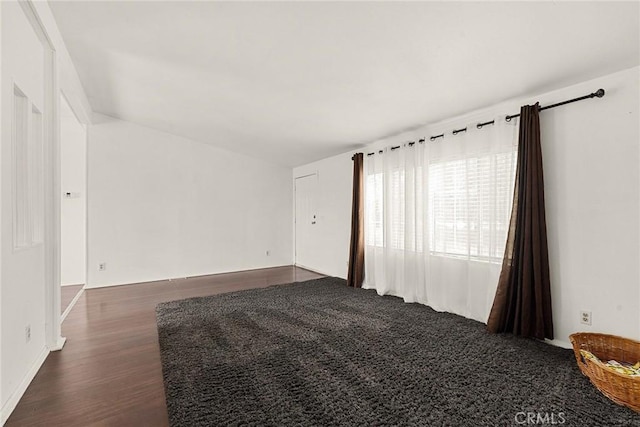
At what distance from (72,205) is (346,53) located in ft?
17.7

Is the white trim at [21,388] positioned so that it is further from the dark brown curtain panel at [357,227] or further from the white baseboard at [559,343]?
the white baseboard at [559,343]

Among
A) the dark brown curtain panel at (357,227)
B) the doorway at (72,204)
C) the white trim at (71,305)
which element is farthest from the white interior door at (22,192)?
the dark brown curtain panel at (357,227)

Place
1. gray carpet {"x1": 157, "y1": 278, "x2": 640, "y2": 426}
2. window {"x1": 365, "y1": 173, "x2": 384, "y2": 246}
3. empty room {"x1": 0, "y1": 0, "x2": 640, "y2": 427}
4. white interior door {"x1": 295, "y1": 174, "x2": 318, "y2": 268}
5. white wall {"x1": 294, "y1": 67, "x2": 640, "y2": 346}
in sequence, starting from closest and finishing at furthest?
gray carpet {"x1": 157, "y1": 278, "x2": 640, "y2": 426}
empty room {"x1": 0, "y1": 0, "x2": 640, "y2": 427}
white wall {"x1": 294, "y1": 67, "x2": 640, "y2": 346}
window {"x1": 365, "y1": 173, "x2": 384, "y2": 246}
white interior door {"x1": 295, "y1": 174, "x2": 318, "y2": 268}

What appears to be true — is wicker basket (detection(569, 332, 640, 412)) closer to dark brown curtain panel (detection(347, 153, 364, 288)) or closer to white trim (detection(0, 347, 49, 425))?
dark brown curtain panel (detection(347, 153, 364, 288))

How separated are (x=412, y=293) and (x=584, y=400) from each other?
2.09 metres

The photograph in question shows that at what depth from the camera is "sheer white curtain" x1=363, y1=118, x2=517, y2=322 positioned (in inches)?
116

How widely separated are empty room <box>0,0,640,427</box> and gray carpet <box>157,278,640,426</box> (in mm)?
19

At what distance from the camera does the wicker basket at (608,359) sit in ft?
5.67

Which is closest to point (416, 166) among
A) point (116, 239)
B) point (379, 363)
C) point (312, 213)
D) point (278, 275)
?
point (379, 363)

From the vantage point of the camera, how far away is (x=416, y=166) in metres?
3.77

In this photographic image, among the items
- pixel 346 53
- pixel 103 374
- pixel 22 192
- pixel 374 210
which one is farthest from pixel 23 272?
pixel 374 210

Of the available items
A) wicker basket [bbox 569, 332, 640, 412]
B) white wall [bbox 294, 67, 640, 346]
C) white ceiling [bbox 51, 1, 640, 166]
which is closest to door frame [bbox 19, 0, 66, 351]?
white ceiling [bbox 51, 1, 640, 166]

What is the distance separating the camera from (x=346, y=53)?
2.36 meters

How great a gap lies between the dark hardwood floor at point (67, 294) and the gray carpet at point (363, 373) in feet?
5.35
